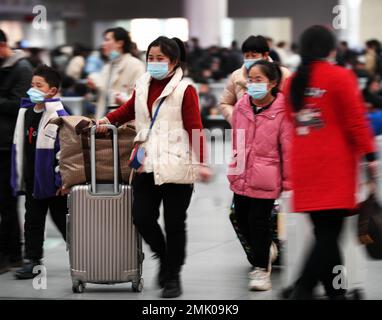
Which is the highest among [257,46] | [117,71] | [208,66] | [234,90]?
[257,46]

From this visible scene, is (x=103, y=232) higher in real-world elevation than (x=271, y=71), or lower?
lower

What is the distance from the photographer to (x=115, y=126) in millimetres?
6773

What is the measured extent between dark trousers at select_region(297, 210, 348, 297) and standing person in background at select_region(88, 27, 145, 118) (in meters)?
3.38

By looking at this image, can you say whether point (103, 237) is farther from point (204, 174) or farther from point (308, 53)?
point (308, 53)

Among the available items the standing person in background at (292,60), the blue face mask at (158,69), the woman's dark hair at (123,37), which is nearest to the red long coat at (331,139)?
the blue face mask at (158,69)

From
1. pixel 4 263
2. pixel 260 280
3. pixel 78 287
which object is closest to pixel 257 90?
pixel 260 280

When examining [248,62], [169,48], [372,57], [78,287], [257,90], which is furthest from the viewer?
[372,57]

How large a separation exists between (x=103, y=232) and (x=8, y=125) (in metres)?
1.59

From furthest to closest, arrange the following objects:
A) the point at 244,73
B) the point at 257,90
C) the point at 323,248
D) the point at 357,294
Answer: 1. the point at 244,73
2. the point at 257,90
3. the point at 357,294
4. the point at 323,248

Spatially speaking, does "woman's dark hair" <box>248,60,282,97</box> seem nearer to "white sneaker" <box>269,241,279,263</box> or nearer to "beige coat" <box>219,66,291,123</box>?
"beige coat" <box>219,66,291,123</box>

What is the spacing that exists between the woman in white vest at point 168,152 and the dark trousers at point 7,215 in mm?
1451

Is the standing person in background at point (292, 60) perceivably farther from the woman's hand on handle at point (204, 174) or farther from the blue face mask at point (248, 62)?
the woman's hand on handle at point (204, 174)

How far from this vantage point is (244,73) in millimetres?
7723
